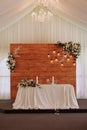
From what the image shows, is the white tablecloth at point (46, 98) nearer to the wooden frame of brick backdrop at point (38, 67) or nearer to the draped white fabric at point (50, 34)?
the wooden frame of brick backdrop at point (38, 67)

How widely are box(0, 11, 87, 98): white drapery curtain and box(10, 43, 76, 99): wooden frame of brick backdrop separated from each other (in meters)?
0.68

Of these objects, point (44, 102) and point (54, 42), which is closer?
point (44, 102)

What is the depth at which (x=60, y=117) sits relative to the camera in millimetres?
7797

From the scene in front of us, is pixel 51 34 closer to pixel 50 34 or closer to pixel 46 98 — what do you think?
pixel 50 34

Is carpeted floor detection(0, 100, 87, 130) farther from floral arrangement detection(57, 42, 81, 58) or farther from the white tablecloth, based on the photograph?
floral arrangement detection(57, 42, 81, 58)

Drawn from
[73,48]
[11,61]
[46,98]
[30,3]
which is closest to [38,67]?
[11,61]

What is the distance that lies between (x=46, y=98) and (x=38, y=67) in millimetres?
2539

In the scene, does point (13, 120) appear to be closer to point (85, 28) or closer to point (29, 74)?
point (29, 74)

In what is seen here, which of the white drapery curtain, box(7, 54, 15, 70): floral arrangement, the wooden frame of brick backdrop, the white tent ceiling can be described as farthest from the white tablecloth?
the white drapery curtain

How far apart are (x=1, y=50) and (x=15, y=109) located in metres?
3.57

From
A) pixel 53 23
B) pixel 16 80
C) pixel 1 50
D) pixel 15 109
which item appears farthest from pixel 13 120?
pixel 53 23

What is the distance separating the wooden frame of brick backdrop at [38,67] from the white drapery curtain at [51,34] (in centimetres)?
68

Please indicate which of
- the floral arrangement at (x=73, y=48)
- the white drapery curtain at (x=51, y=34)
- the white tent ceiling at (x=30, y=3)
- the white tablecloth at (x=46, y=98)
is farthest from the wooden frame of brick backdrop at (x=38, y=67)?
the white tablecloth at (x=46, y=98)

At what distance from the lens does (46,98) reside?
27.9 ft
